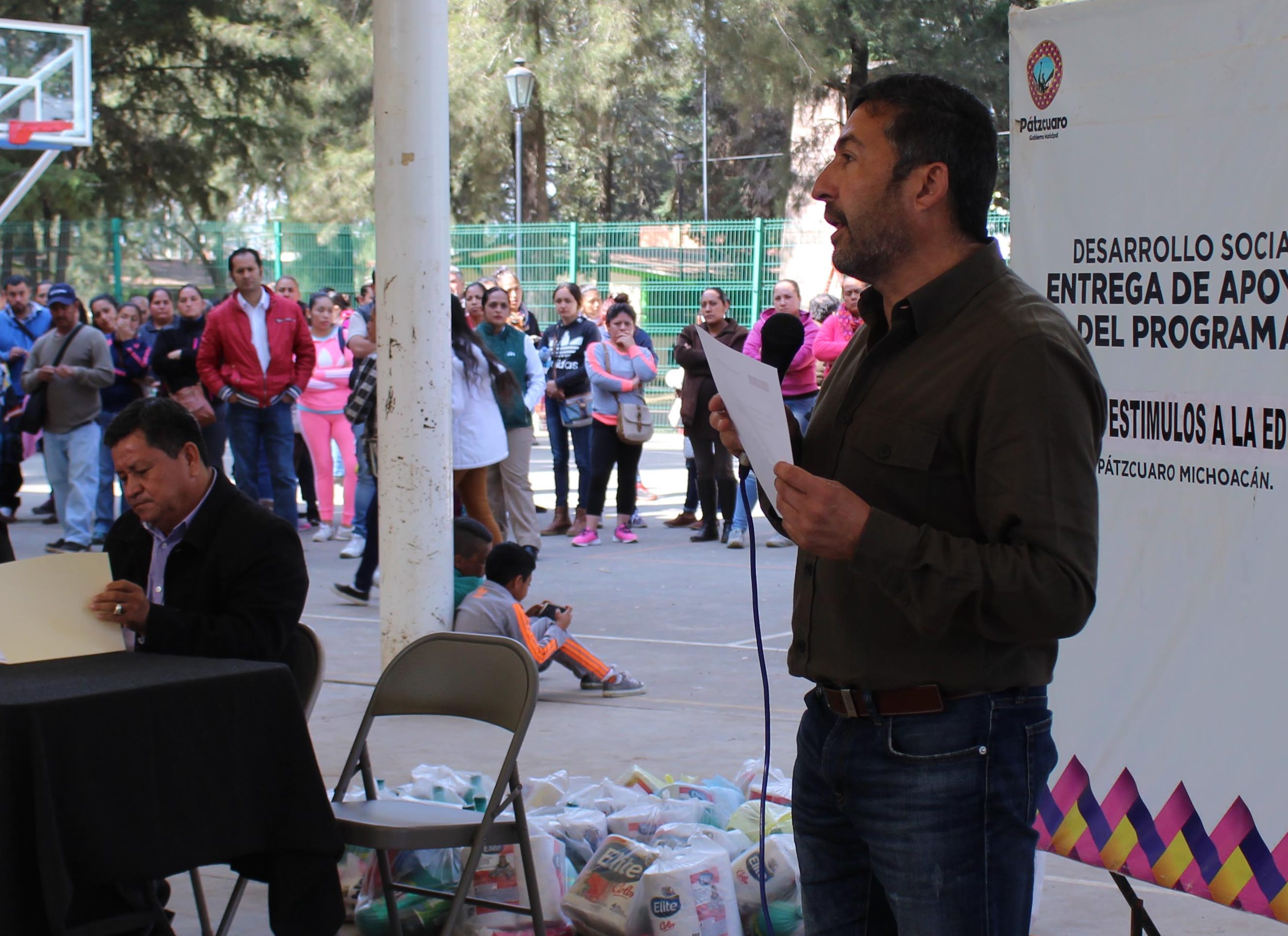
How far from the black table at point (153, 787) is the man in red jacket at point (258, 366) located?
6251 mm

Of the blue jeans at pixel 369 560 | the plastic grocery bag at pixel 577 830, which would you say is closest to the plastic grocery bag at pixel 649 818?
the plastic grocery bag at pixel 577 830

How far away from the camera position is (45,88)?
19.6 m

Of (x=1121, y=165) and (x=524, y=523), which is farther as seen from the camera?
(x=524, y=523)

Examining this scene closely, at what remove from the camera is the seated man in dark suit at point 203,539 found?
143 inches

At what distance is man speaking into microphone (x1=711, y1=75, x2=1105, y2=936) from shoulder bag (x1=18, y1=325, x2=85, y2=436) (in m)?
8.96

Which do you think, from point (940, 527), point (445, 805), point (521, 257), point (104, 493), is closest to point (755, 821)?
point (445, 805)

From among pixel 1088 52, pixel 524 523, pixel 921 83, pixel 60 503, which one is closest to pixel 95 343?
pixel 60 503

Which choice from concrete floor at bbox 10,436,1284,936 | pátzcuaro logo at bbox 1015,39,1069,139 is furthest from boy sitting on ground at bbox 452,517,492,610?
pátzcuaro logo at bbox 1015,39,1069,139

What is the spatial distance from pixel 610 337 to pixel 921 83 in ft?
29.5

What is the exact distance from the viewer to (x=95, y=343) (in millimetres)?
10227

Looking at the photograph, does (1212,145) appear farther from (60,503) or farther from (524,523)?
(60,503)

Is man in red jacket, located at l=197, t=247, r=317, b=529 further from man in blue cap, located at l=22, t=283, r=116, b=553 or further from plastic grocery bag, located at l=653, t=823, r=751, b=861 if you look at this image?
plastic grocery bag, located at l=653, t=823, r=751, b=861

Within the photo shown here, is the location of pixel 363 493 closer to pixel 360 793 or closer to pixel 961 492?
pixel 360 793

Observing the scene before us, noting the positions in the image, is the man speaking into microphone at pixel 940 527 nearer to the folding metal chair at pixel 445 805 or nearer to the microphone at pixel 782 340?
the microphone at pixel 782 340
